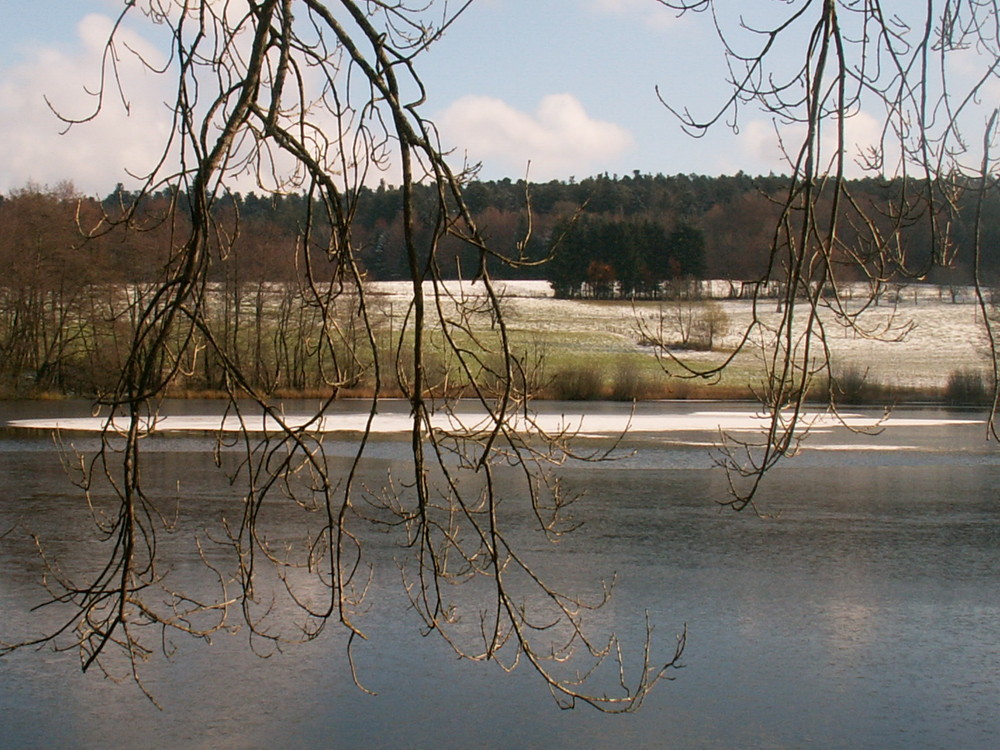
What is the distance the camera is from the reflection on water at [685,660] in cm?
626

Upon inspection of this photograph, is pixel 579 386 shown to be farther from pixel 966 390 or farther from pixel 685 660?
pixel 685 660

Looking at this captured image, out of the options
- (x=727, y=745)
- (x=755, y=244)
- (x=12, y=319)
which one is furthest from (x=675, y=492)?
(x=12, y=319)

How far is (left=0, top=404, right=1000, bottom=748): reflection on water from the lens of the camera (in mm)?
6258

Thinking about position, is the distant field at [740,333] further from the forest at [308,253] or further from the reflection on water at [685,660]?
the reflection on water at [685,660]

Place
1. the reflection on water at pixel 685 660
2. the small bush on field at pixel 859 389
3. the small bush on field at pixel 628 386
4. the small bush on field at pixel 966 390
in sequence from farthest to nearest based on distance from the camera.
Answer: the small bush on field at pixel 628 386 → the small bush on field at pixel 966 390 → the small bush on field at pixel 859 389 → the reflection on water at pixel 685 660

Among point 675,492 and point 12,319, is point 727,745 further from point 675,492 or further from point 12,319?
point 12,319

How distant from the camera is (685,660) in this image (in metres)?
7.54

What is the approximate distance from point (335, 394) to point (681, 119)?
1.45 m

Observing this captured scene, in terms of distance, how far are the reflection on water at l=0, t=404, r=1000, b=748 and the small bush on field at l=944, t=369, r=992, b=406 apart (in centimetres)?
1944

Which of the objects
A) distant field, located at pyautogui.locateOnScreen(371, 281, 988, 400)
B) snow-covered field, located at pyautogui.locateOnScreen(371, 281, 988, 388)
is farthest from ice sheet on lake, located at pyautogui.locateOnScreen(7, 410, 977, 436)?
snow-covered field, located at pyautogui.locateOnScreen(371, 281, 988, 388)

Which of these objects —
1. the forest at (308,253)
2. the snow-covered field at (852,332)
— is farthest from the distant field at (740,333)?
the forest at (308,253)

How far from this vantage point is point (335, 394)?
377cm

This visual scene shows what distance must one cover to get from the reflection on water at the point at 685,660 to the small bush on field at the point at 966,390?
1944cm

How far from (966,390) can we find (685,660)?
27002 mm
